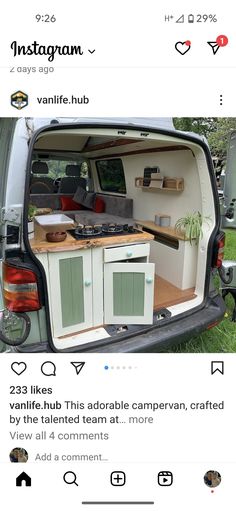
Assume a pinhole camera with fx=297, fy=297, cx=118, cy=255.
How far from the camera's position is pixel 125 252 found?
2.20 meters

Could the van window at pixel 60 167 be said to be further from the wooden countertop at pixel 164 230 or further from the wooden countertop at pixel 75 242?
the wooden countertop at pixel 75 242

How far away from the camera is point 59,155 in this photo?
498 centimetres

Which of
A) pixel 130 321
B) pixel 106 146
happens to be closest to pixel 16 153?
pixel 130 321

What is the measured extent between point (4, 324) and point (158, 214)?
7.83ft

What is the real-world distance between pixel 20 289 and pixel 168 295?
1.52 m

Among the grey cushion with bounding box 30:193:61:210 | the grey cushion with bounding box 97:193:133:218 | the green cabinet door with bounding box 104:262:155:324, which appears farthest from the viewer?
the grey cushion with bounding box 30:193:61:210

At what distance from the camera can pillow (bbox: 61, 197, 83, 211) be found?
17.5ft
